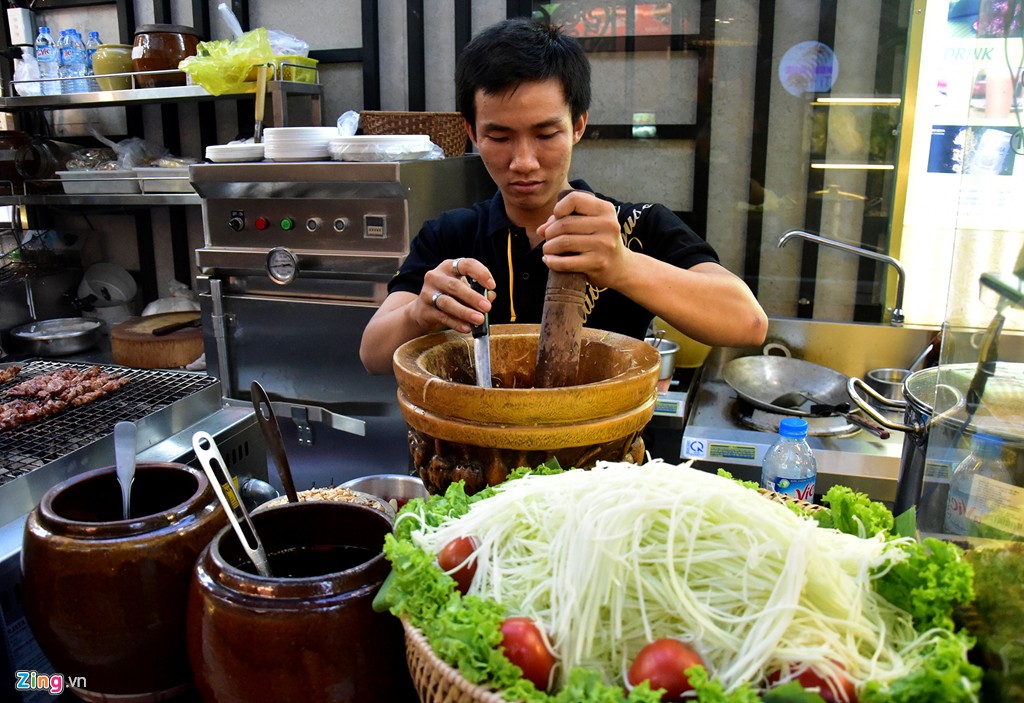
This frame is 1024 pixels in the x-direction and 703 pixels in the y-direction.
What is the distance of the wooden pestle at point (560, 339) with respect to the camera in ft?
3.98

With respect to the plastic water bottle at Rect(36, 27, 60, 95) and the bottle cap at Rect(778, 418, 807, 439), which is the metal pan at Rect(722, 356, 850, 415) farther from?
the plastic water bottle at Rect(36, 27, 60, 95)

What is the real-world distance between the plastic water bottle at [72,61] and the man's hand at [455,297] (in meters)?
3.70

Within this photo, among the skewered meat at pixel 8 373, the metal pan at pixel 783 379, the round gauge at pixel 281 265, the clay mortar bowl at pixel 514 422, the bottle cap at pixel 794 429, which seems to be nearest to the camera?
the clay mortar bowl at pixel 514 422

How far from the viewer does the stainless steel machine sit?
3070 millimetres

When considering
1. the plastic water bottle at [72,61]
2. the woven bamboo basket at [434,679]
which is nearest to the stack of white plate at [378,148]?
the plastic water bottle at [72,61]

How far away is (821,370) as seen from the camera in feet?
9.85

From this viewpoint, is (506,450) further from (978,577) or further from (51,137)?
(51,137)

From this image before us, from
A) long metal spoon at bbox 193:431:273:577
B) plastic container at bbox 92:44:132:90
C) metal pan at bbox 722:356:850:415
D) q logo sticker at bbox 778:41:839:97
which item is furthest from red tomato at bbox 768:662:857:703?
plastic container at bbox 92:44:132:90

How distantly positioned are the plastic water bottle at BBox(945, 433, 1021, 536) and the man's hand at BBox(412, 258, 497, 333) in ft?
2.35

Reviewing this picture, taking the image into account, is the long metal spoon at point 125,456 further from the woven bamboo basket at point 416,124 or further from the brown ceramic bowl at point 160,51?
the brown ceramic bowl at point 160,51

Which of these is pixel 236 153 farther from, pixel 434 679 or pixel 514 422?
pixel 434 679

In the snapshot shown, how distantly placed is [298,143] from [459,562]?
2718 mm

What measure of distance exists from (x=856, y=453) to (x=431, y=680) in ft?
7.03

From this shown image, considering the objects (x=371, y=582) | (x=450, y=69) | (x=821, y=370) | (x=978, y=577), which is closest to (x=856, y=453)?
(x=821, y=370)
